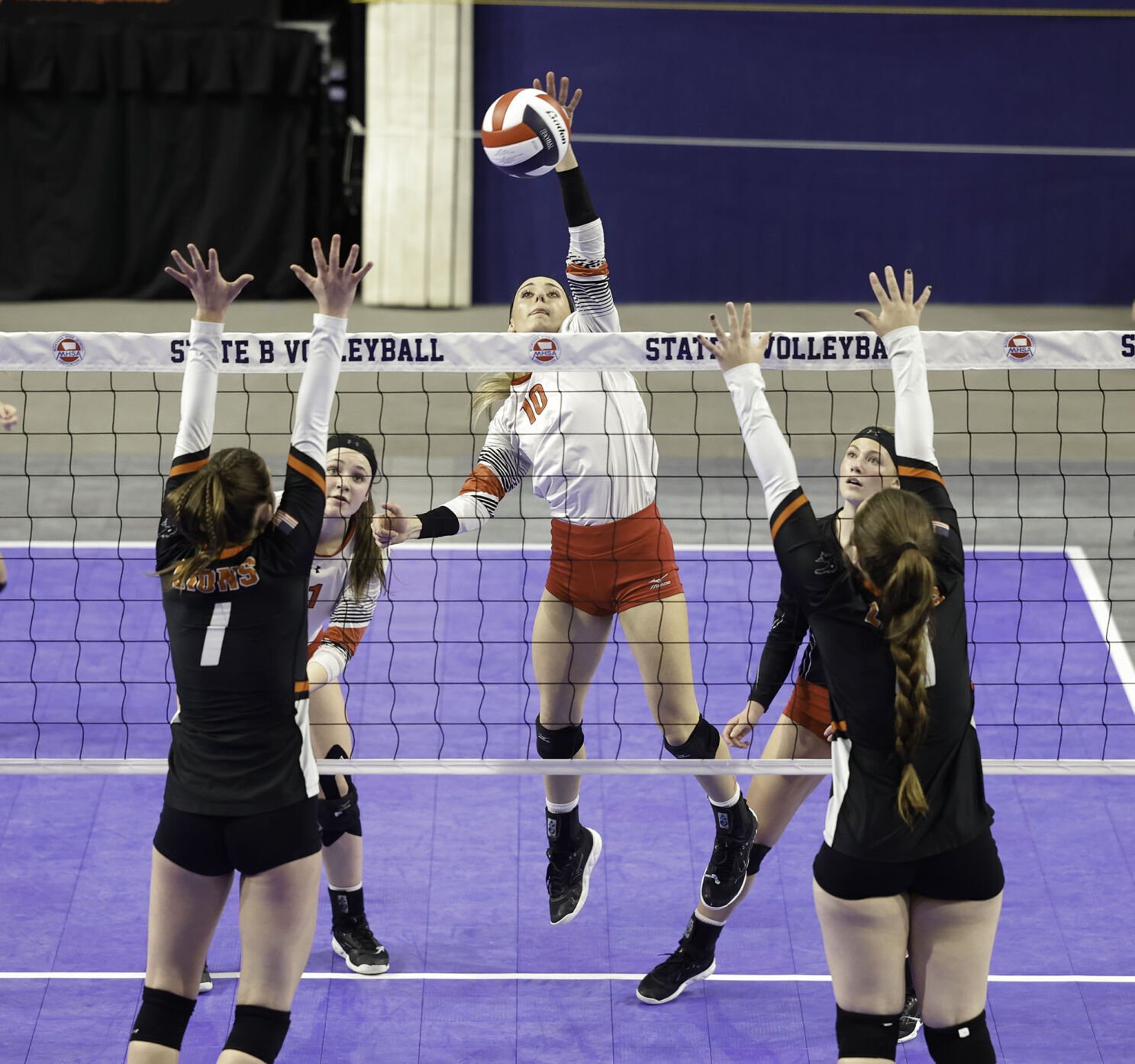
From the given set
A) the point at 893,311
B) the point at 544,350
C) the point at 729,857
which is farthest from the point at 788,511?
the point at 729,857

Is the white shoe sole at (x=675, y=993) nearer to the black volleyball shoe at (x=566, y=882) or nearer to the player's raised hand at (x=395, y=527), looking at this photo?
the black volleyball shoe at (x=566, y=882)

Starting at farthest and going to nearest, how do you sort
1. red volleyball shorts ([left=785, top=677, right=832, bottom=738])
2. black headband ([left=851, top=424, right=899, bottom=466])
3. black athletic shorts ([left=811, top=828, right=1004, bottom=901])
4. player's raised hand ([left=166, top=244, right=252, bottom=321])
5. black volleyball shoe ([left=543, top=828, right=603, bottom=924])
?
black volleyball shoe ([left=543, top=828, right=603, bottom=924]) → red volleyball shorts ([left=785, top=677, right=832, bottom=738]) → black headband ([left=851, top=424, right=899, bottom=466]) → player's raised hand ([left=166, top=244, right=252, bottom=321]) → black athletic shorts ([left=811, top=828, right=1004, bottom=901])

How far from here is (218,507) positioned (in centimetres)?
332

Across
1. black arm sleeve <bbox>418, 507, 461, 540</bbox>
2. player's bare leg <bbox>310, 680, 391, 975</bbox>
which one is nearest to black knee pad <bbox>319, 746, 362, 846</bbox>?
player's bare leg <bbox>310, 680, 391, 975</bbox>

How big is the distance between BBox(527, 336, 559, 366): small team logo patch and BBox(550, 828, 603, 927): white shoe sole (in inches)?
71.2

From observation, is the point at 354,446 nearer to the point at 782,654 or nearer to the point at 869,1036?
the point at 782,654

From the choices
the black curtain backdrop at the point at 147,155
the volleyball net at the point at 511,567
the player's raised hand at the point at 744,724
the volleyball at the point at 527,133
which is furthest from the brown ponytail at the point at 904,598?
the black curtain backdrop at the point at 147,155

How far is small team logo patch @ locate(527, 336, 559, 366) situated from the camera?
173 inches

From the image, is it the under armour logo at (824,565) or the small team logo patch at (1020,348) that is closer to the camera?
the under armour logo at (824,565)

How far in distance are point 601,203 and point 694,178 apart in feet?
3.15

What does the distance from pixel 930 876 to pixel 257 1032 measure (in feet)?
5.26

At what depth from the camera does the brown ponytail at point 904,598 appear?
3.17 metres

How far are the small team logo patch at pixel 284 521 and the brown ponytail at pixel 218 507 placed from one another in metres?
0.05

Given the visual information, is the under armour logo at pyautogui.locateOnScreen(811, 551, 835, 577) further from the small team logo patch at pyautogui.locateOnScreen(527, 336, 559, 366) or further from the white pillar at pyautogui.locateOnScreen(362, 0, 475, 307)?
the white pillar at pyautogui.locateOnScreen(362, 0, 475, 307)
